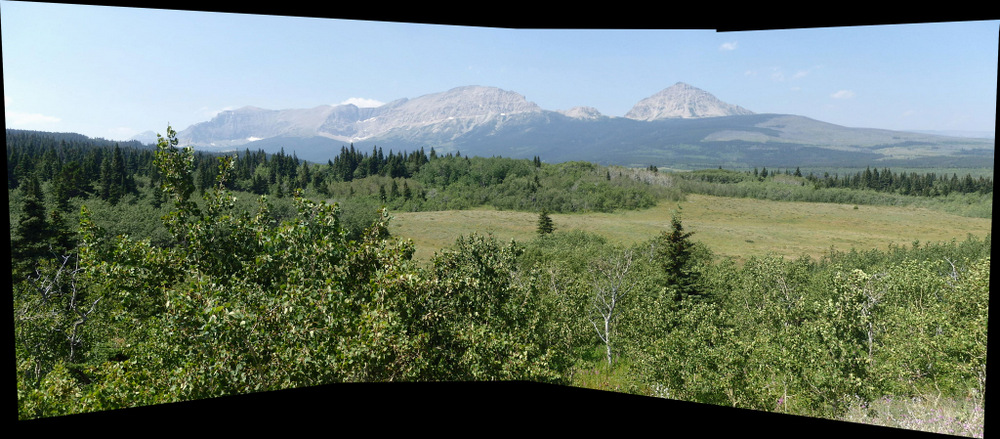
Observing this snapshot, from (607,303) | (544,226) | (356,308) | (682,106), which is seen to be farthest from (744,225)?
(682,106)

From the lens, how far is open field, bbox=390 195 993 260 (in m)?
43.4

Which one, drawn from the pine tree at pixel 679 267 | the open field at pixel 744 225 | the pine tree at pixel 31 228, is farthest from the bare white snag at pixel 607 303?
the pine tree at pixel 31 228

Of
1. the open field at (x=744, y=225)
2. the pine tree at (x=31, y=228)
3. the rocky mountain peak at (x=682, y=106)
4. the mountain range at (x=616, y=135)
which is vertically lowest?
the open field at (x=744, y=225)

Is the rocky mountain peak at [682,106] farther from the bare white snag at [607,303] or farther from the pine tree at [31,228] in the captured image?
the pine tree at [31,228]

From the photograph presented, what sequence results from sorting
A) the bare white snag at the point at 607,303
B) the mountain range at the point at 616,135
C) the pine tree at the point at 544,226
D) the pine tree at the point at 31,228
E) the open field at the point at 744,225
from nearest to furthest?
the pine tree at the point at 31,228
the bare white snag at the point at 607,303
the open field at the point at 744,225
the pine tree at the point at 544,226
the mountain range at the point at 616,135

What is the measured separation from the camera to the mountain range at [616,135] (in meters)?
72.6

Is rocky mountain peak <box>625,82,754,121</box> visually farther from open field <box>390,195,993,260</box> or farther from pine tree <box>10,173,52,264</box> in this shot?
pine tree <box>10,173,52,264</box>

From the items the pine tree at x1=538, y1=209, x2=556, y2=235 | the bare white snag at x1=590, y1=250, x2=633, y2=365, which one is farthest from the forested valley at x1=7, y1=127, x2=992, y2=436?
the pine tree at x1=538, y1=209, x2=556, y2=235

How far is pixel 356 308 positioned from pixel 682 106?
174627 mm

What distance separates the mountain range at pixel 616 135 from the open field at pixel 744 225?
12.0 m

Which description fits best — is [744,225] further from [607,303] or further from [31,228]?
[31,228]

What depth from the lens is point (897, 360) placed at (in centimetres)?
1311

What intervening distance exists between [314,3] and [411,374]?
559 cm

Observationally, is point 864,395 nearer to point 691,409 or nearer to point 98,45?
point 691,409
